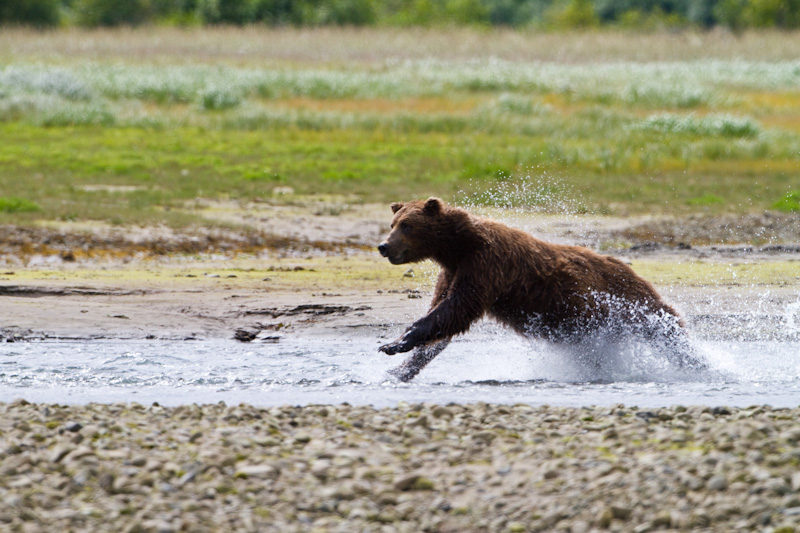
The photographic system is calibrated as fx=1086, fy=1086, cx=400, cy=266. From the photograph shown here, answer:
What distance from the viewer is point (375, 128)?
2355 centimetres

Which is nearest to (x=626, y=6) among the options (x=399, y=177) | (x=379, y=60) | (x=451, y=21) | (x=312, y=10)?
(x=451, y=21)

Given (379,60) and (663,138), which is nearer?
(663,138)

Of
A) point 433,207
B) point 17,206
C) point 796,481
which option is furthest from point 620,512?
point 17,206

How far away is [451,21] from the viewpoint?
5891cm

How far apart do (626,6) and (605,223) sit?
5482 centimetres

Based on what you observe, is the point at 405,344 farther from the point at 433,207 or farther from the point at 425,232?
the point at 433,207

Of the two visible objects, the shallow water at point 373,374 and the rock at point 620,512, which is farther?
the shallow water at point 373,374

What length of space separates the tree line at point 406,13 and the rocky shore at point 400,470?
147ft

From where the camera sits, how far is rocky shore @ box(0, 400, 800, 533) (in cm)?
467

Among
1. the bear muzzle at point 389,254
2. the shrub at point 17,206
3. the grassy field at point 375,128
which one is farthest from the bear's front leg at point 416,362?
the shrub at point 17,206

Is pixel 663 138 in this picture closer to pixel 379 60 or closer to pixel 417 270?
pixel 417 270

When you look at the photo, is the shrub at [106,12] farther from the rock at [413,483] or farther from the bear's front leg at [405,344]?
the rock at [413,483]

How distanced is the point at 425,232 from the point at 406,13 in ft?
179

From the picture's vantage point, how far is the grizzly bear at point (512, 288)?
7.71m
